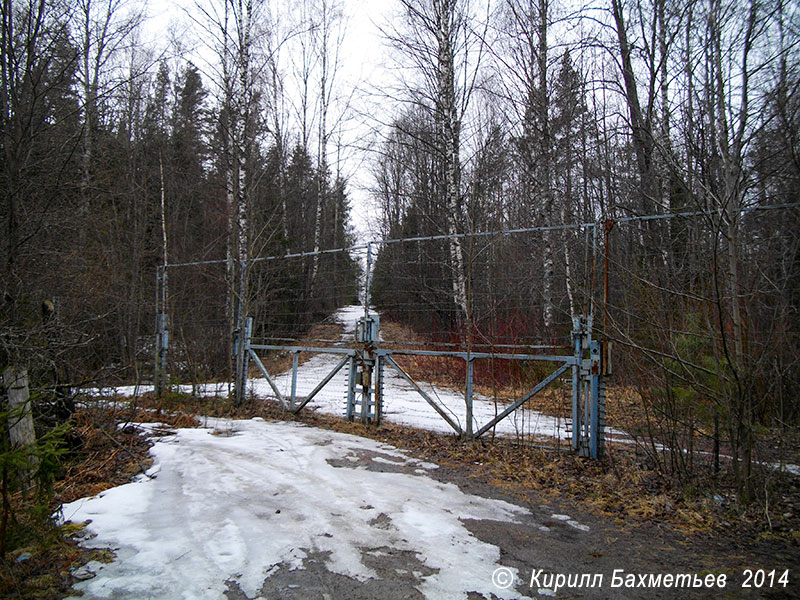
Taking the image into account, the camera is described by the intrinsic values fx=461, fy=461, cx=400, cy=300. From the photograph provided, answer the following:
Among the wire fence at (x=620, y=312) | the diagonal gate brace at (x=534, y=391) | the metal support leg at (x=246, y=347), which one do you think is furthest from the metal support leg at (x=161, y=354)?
the diagonal gate brace at (x=534, y=391)

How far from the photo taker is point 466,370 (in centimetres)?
610

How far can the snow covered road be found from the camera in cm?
238

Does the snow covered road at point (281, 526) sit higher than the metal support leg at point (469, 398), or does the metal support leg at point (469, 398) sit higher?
the metal support leg at point (469, 398)

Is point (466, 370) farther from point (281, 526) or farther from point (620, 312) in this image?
point (281, 526)

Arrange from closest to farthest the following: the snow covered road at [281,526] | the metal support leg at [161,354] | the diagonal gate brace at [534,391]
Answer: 1. the snow covered road at [281,526]
2. the diagonal gate brace at [534,391]
3. the metal support leg at [161,354]

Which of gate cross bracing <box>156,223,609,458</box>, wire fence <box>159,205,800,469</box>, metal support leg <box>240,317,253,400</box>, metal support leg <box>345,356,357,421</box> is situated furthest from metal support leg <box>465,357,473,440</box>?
metal support leg <box>240,317,253,400</box>

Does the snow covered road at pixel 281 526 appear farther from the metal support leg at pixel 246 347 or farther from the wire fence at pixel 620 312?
the metal support leg at pixel 246 347

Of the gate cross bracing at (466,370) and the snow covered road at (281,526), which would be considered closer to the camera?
the snow covered road at (281,526)

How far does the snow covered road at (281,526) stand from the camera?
2.38 meters

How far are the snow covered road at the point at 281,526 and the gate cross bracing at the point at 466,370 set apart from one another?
1.34 m

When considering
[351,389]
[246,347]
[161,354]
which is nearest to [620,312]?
[351,389]

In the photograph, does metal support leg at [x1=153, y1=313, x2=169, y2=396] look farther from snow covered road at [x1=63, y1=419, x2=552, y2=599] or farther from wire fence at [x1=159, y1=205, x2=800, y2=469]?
snow covered road at [x1=63, y1=419, x2=552, y2=599]

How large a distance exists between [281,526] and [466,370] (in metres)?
3.52

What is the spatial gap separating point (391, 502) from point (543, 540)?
113 centimetres
